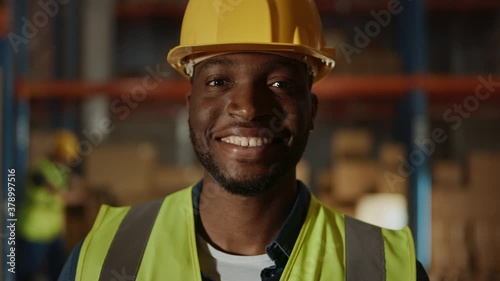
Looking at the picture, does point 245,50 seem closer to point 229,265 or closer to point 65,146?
point 229,265

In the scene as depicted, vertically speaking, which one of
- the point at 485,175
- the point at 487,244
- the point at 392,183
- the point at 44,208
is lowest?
the point at 487,244

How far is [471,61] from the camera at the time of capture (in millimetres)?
6980

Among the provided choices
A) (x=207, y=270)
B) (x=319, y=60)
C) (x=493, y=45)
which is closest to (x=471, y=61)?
(x=493, y=45)

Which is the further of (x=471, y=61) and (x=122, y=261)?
(x=471, y=61)

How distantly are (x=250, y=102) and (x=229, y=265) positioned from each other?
397mm

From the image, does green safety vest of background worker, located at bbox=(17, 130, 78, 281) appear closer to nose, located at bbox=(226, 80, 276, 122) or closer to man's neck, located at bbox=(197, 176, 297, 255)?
man's neck, located at bbox=(197, 176, 297, 255)

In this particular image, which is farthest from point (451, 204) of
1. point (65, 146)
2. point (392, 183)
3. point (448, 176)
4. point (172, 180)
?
point (65, 146)

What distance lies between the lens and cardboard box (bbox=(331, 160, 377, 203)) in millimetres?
4992

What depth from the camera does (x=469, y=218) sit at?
182 inches

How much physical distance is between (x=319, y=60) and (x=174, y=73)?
4.22 m

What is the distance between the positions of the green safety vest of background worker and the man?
351cm

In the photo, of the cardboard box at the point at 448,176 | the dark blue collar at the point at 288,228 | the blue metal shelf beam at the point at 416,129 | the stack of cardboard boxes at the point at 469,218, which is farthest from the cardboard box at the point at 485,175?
the dark blue collar at the point at 288,228

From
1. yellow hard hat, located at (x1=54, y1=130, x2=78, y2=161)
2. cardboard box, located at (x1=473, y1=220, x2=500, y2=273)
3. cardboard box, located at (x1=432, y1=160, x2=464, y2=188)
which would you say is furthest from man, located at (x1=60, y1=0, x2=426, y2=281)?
yellow hard hat, located at (x1=54, y1=130, x2=78, y2=161)

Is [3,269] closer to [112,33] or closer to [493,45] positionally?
[112,33]
